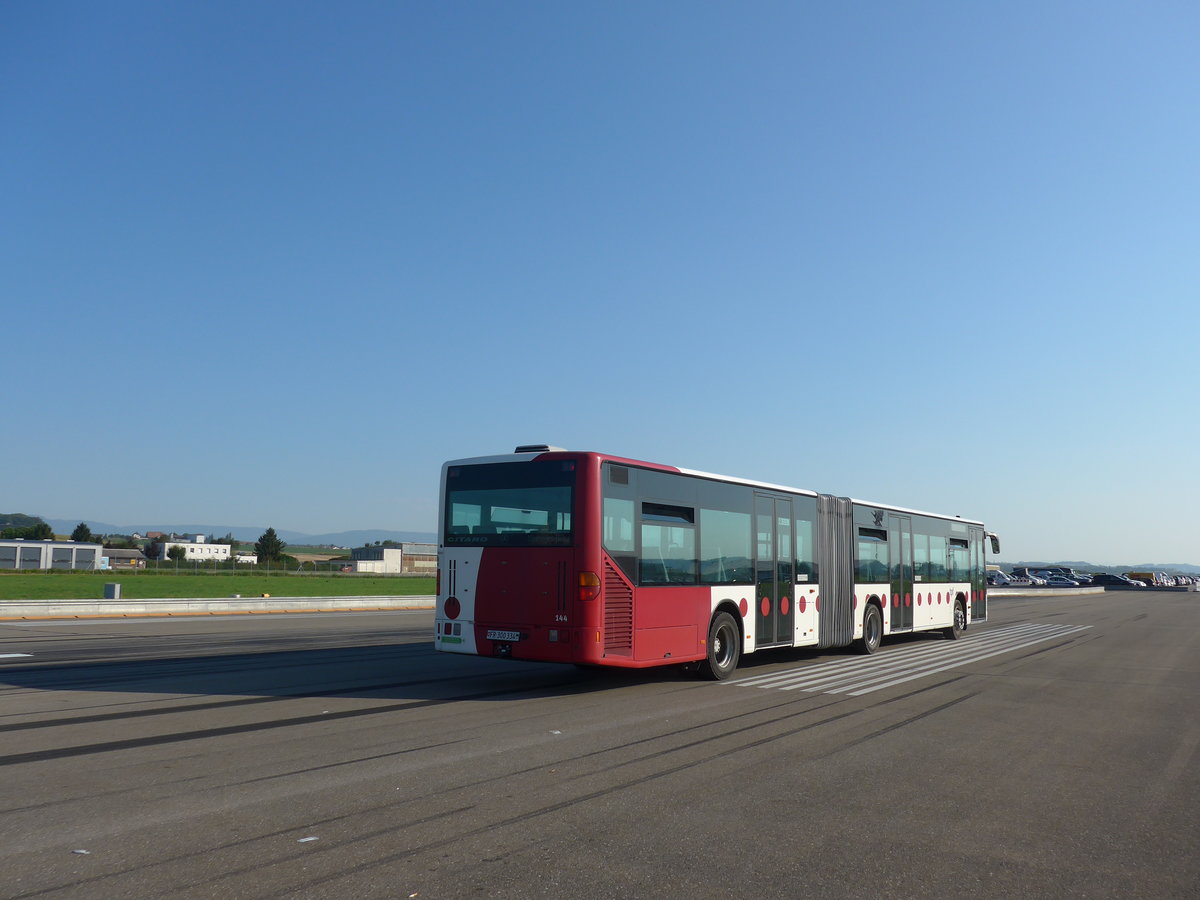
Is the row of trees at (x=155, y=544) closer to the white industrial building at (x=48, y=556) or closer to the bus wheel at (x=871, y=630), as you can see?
the white industrial building at (x=48, y=556)

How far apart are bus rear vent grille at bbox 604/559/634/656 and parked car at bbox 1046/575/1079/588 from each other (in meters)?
80.3

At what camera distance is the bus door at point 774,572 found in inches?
598

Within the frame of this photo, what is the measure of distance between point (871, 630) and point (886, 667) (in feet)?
9.88

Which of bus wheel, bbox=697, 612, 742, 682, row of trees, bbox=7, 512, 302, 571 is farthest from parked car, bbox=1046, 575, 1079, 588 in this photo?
row of trees, bbox=7, 512, 302, 571

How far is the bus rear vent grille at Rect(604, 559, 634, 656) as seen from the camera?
11.8 meters

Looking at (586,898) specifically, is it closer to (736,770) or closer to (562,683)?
(736,770)

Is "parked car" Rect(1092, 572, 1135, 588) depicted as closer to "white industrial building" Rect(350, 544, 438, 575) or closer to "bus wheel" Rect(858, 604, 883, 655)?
"white industrial building" Rect(350, 544, 438, 575)

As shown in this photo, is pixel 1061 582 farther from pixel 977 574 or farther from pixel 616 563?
pixel 616 563

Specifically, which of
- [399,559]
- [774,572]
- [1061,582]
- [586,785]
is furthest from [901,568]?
[399,559]

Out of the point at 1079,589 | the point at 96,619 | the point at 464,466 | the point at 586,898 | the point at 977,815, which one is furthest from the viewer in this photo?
the point at 1079,589

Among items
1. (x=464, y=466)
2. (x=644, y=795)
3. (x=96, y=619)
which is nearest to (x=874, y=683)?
(x=464, y=466)

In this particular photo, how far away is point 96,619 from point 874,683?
896 inches

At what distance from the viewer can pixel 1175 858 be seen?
566 centimetres

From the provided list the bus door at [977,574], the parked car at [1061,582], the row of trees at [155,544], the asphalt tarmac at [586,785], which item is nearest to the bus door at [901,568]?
the bus door at [977,574]
